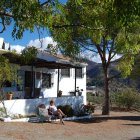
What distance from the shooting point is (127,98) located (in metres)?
34.6

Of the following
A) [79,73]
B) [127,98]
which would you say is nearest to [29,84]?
[127,98]

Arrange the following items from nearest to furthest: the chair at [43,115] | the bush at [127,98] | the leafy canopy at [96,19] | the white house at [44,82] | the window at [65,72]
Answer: the leafy canopy at [96,19] → the chair at [43,115] → the white house at [44,82] → the bush at [127,98] → the window at [65,72]

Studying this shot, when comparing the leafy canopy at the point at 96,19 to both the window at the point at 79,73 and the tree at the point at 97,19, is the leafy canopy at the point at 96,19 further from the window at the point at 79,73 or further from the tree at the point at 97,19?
the window at the point at 79,73

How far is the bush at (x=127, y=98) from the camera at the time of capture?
113 feet

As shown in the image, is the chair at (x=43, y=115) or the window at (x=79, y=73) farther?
the window at (x=79, y=73)

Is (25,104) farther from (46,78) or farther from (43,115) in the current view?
(46,78)

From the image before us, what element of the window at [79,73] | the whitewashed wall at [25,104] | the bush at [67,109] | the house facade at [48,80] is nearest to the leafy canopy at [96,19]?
the whitewashed wall at [25,104]

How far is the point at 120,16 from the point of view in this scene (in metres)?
5.32

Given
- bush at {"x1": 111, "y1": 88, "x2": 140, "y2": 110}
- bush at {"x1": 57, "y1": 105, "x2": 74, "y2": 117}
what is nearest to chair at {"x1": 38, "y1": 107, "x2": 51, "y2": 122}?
bush at {"x1": 57, "y1": 105, "x2": 74, "y2": 117}

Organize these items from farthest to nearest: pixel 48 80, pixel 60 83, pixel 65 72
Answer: pixel 65 72
pixel 60 83
pixel 48 80

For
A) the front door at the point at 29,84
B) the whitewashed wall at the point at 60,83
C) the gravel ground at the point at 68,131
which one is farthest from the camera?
the whitewashed wall at the point at 60,83

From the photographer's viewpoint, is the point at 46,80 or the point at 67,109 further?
the point at 46,80

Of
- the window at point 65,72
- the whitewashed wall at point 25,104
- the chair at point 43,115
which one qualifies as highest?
the window at point 65,72

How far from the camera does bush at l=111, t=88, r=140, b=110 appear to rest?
113 feet
